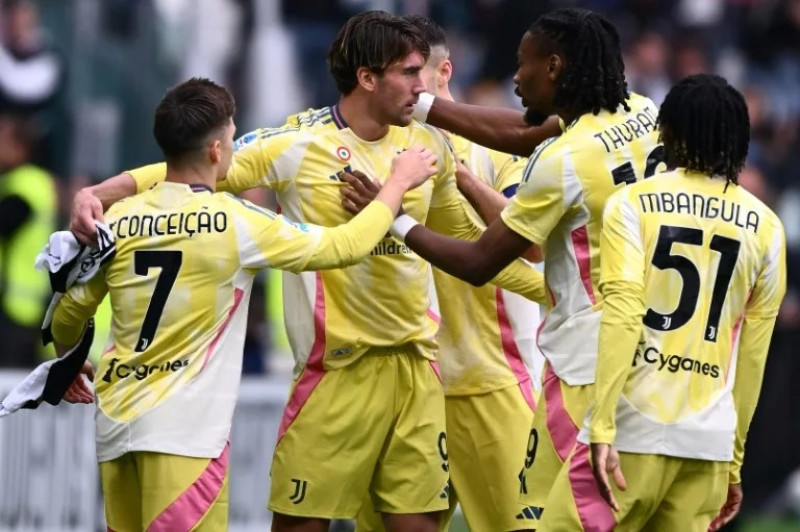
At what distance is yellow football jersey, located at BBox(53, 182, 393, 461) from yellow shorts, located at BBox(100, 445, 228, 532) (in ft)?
0.17

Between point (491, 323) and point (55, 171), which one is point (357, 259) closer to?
point (491, 323)

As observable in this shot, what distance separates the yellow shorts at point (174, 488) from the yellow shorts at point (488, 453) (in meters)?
1.52

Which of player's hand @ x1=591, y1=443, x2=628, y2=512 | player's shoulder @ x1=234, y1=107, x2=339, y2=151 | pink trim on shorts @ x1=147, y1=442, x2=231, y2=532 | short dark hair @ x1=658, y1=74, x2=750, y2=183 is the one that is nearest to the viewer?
player's hand @ x1=591, y1=443, x2=628, y2=512

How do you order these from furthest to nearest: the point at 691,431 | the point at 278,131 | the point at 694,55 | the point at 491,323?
the point at 694,55, the point at 491,323, the point at 278,131, the point at 691,431

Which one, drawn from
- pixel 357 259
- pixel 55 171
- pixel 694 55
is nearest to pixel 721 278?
pixel 357 259

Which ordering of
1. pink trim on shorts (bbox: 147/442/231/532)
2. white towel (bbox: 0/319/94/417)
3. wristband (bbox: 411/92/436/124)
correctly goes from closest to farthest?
pink trim on shorts (bbox: 147/442/231/532) → white towel (bbox: 0/319/94/417) → wristband (bbox: 411/92/436/124)

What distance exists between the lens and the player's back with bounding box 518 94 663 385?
5.82 metres

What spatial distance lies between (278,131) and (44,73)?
680 centimetres

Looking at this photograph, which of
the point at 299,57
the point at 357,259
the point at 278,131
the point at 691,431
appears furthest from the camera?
the point at 299,57

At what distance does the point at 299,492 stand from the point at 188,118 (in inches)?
63.3

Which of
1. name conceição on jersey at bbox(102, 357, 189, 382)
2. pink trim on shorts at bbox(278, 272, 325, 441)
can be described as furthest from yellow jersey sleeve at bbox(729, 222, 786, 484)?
name conceição on jersey at bbox(102, 357, 189, 382)

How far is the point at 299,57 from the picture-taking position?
13578 mm

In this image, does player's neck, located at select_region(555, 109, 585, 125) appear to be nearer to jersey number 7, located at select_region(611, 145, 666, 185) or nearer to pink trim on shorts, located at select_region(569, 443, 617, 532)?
jersey number 7, located at select_region(611, 145, 666, 185)

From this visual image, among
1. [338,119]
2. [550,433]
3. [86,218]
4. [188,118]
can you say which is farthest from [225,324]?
[550,433]
